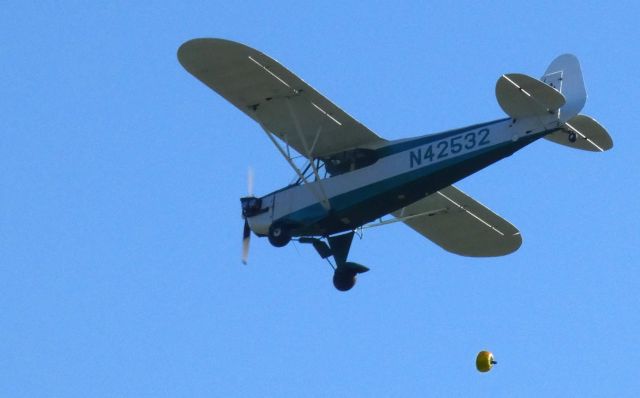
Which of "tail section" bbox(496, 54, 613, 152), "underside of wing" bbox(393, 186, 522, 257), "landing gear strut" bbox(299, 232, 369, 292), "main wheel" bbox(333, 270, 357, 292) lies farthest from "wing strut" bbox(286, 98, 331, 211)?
"tail section" bbox(496, 54, 613, 152)

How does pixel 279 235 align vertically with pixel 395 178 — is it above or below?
below

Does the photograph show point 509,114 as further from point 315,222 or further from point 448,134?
point 315,222

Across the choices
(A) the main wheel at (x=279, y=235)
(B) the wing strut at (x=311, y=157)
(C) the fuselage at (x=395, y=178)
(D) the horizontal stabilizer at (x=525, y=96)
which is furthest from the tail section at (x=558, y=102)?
(A) the main wheel at (x=279, y=235)

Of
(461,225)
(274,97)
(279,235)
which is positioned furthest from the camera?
(461,225)

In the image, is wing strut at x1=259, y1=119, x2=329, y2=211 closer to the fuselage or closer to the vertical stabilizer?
the fuselage

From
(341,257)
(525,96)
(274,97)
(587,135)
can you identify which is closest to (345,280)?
(341,257)

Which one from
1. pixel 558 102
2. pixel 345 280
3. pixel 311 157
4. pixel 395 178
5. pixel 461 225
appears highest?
pixel 461 225

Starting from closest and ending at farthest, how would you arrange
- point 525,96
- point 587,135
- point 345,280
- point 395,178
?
point 525,96 → point 587,135 → point 395,178 → point 345,280

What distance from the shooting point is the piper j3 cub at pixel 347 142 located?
32.7m

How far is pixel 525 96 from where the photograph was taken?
32.1 metres

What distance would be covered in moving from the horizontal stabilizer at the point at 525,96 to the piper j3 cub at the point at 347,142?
0.05 ft

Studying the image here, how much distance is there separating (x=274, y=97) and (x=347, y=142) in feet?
5.12

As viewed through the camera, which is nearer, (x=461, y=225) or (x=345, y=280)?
(x=345, y=280)

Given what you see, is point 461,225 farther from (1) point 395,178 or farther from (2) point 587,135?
(2) point 587,135
